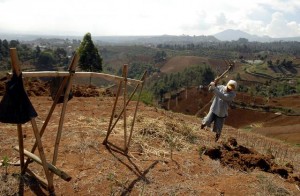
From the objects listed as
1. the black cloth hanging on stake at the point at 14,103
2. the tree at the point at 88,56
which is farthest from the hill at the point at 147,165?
the tree at the point at 88,56

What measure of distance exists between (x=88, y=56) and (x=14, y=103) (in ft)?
67.9

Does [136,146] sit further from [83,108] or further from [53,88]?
[83,108]

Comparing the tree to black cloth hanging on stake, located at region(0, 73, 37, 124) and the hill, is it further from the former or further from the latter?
black cloth hanging on stake, located at region(0, 73, 37, 124)

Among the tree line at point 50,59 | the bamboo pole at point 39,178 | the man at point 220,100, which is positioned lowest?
the tree line at point 50,59

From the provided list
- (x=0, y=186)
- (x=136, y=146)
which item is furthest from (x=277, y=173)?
(x=0, y=186)

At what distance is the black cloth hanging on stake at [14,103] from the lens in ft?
14.9

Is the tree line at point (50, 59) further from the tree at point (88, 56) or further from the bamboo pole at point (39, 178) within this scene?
the bamboo pole at point (39, 178)

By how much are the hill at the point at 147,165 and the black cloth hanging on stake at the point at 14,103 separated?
1.20m

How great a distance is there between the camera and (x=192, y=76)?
78.6 metres

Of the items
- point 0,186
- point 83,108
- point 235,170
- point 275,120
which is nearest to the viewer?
point 0,186

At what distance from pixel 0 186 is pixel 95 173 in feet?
5.06

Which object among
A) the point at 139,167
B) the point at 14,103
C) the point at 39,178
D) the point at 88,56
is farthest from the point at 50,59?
the point at 14,103

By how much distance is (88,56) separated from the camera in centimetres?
2480

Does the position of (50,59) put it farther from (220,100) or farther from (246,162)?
(246,162)
